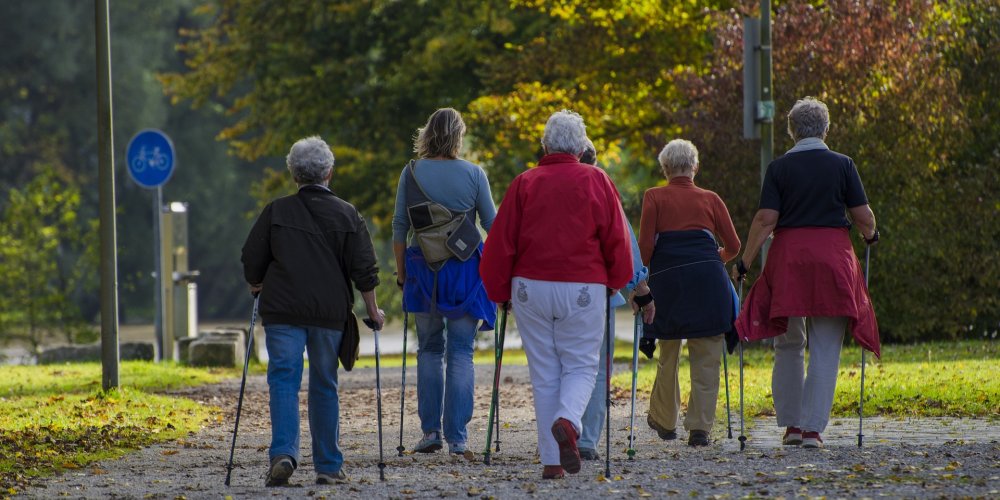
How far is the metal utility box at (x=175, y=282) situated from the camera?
19203 mm

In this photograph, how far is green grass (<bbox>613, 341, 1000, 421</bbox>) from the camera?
10727 millimetres

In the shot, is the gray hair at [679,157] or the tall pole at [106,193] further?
the tall pole at [106,193]

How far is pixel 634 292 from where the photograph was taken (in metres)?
8.30

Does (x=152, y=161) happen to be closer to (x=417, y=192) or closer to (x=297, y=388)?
(x=417, y=192)

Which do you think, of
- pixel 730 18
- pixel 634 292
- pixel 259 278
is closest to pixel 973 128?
pixel 730 18

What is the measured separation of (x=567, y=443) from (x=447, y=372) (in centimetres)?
160

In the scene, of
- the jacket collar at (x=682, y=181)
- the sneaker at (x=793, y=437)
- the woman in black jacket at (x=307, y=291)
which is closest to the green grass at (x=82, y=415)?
the woman in black jacket at (x=307, y=291)

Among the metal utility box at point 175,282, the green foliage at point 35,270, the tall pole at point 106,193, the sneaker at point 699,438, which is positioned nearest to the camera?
the sneaker at point 699,438

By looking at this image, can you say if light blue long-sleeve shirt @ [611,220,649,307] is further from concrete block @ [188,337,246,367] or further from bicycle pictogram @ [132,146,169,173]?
bicycle pictogram @ [132,146,169,173]

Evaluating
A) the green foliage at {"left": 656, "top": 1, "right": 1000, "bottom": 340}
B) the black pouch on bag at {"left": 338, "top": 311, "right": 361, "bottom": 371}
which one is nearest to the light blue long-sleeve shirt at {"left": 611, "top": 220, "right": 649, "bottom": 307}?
the black pouch on bag at {"left": 338, "top": 311, "right": 361, "bottom": 371}

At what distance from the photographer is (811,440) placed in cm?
846

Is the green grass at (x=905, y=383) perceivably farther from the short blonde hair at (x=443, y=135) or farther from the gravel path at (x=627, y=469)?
the short blonde hair at (x=443, y=135)

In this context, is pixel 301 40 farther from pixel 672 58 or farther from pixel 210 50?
pixel 672 58

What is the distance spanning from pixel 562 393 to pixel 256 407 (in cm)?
Answer: 629
